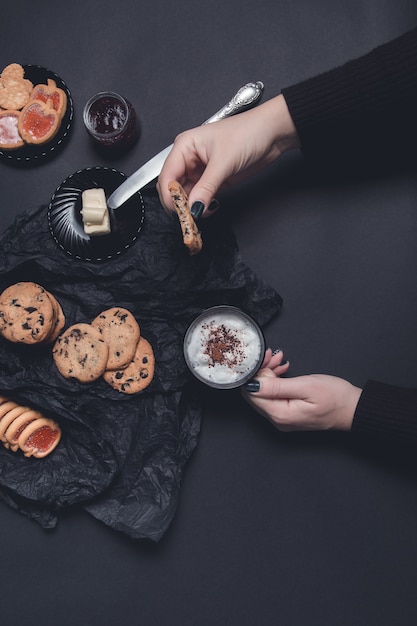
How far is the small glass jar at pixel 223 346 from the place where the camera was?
6.64 feet

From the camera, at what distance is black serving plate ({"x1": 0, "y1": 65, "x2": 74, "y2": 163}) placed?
2.21 meters

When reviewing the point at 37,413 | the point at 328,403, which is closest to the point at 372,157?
the point at 328,403

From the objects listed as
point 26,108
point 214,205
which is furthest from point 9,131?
point 214,205

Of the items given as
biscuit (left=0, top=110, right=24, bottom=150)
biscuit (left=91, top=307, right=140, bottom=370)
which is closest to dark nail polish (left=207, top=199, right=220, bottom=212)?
biscuit (left=91, top=307, right=140, bottom=370)

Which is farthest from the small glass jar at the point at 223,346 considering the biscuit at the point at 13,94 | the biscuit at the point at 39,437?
the biscuit at the point at 13,94

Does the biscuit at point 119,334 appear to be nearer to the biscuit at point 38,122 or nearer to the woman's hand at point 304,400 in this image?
the woman's hand at point 304,400

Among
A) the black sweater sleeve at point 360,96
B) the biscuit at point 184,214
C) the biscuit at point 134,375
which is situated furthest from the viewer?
the biscuit at point 134,375

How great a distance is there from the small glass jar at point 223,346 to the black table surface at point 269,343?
154 mm

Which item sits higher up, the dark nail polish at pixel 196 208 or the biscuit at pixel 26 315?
the dark nail polish at pixel 196 208

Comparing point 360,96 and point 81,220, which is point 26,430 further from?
point 360,96

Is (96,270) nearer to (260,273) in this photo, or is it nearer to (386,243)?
(260,273)

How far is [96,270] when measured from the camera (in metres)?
2.14

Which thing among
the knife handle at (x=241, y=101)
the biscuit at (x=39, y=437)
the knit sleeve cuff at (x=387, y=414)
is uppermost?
the knife handle at (x=241, y=101)

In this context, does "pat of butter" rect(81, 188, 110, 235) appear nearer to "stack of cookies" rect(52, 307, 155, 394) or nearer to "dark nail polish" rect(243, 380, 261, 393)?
"stack of cookies" rect(52, 307, 155, 394)
